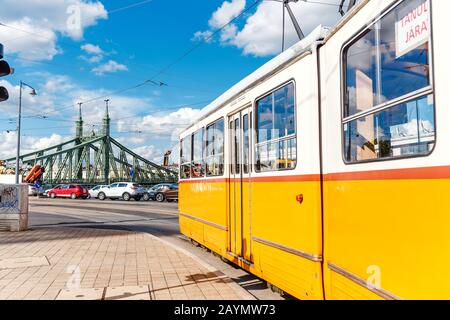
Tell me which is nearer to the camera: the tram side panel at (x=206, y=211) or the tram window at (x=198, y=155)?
the tram side panel at (x=206, y=211)

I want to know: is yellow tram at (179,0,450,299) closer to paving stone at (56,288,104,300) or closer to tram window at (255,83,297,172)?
tram window at (255,83,297,172)

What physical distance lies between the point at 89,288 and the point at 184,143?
220 inches

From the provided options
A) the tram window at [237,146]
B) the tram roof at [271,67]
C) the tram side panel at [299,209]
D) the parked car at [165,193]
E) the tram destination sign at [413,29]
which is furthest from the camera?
the parked car at [165,193]

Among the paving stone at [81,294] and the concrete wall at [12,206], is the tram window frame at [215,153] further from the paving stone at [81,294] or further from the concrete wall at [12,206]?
the concrete wall at [12,206]

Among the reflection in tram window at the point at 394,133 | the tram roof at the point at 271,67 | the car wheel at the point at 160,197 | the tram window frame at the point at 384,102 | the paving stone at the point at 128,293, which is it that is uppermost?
the tram roof at the point at 271,67

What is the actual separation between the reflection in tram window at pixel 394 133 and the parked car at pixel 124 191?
39055 millimetres

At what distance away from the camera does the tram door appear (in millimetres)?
6734

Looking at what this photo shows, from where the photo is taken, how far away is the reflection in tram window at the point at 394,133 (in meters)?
3.22

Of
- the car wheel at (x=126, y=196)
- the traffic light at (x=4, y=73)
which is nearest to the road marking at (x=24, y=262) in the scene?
the traffic light at (x=4, y=73)

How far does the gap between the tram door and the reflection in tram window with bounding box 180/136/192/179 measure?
3.44 m

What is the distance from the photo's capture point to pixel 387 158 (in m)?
3.62

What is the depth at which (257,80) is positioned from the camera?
255 inches

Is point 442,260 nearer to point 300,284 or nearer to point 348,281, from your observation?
point 348,281

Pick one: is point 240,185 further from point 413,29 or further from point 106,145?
point 106,145
